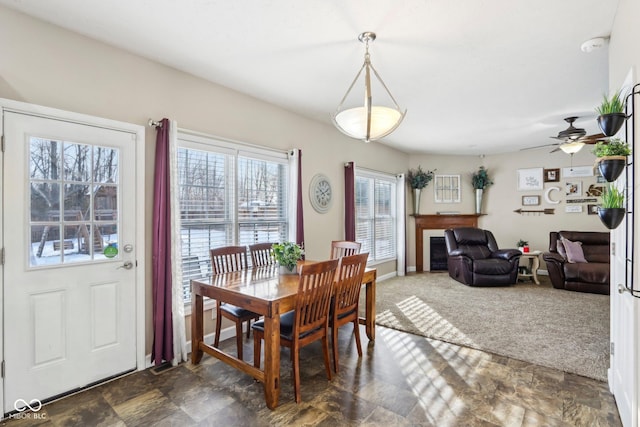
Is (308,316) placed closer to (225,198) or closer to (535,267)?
(225,198)

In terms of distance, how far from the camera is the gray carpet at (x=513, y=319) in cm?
316

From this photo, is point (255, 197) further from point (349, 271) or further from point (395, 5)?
point (395, 5)

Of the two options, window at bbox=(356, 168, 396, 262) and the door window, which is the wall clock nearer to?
window at bbox=(356, 168, 396, 262)

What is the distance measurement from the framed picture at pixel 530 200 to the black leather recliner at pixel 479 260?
133cm

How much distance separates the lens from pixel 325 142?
5.02 meters

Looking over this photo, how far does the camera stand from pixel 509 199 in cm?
734

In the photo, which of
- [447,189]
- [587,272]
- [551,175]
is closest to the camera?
[587,272]

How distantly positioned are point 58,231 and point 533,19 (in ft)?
12.5

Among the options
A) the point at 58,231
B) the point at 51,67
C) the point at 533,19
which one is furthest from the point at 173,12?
the point at 533,19

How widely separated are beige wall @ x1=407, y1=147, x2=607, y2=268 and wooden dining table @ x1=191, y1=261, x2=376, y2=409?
4.92 meters

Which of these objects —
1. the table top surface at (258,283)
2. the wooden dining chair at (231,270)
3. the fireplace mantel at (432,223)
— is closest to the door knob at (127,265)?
the table top surface at (258,283)

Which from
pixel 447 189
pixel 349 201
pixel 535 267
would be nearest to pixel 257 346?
pixel 349 201

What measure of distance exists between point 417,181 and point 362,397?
5668 mm

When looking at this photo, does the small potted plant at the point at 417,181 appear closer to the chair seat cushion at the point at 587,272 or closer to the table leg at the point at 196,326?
the chair seat cushion at the point at 587,272
